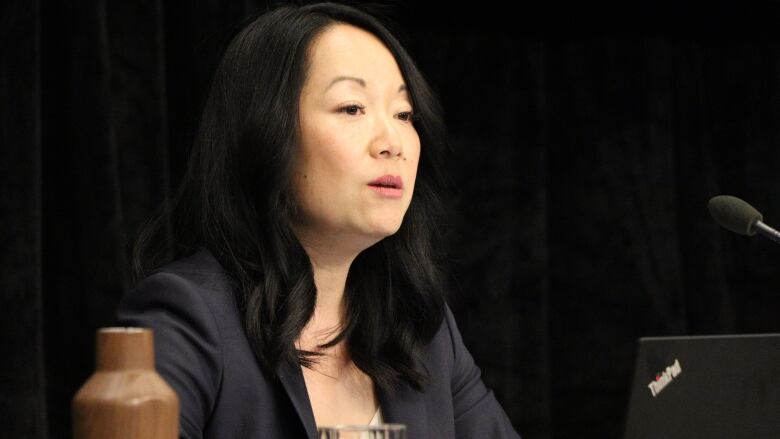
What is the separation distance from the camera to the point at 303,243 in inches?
72.0

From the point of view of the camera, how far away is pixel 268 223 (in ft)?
5.76

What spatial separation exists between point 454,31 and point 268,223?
4.43 feet

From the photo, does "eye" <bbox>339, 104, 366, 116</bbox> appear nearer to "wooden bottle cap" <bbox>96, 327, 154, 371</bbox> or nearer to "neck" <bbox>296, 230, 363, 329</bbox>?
"neck" <bbox>296, 230, 363, 329</bbox>

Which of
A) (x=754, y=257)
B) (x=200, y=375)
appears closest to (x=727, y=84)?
(x=754, y=257)

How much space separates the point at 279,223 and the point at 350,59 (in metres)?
0.28

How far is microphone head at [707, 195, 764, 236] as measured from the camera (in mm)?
1666

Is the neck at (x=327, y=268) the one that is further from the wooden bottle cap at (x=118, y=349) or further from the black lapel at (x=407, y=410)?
the wooden bottle cap at (x=118, y=349)

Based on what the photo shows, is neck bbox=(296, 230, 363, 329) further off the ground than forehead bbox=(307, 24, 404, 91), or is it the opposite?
forehead bbox=(307, 24, 404, 91)

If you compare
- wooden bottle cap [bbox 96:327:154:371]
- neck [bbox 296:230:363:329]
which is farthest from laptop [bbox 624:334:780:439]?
wooden bottle cap [bbox 96:327:154:371]

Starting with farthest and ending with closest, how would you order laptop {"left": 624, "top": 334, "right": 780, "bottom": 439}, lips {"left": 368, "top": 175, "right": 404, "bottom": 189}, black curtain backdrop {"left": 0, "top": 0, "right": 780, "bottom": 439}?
1. black curtain backdrop {"left": 0, "top": 0, "right": 780, "bottom": 439}
2. lips {"left": 368, "top": 175, "right": 404, "bottom": 189}
3. laptop {"left": 624, "top": 334, "right": 780, "bottom": 439}

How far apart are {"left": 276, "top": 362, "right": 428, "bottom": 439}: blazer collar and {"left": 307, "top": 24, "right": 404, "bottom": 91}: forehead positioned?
430 millimetres

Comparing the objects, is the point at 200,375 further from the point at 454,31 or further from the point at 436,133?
the point at 454,31

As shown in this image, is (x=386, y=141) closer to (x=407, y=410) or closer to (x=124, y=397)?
(x=407, y=410)

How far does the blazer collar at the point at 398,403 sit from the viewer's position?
5.39 ft
